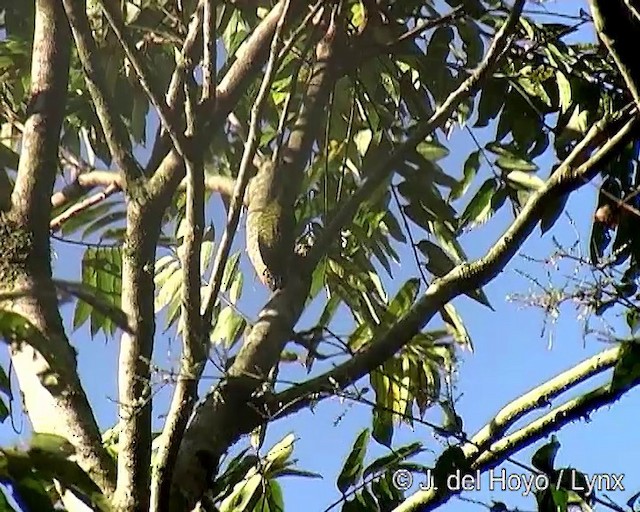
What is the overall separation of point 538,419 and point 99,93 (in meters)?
0.31

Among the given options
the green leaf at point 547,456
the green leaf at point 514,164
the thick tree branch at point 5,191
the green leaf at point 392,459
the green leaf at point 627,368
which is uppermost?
the green leaf at point 514,164

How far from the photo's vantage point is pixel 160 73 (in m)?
0.69

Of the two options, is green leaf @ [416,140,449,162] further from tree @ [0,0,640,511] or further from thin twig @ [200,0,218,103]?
thin twig @ [200,0,218,103]

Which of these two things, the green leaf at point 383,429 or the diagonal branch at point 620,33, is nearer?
the diagonal branch at point 620,33

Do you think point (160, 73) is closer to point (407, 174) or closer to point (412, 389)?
point (407, 174)

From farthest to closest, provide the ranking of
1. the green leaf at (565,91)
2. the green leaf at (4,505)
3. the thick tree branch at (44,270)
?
1. the green leaf at (565,91)
2. the thick tree branch at (44,270)
3. the green leaf at (4,505)

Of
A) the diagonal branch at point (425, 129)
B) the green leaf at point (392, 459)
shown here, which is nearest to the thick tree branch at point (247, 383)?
the diagonal branch at point (425, 129)

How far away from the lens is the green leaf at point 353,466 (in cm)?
54

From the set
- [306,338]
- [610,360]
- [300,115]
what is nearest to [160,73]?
[300,115]

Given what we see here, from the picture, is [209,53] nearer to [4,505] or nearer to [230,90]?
[230,90]

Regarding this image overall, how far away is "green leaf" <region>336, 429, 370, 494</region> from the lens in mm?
542

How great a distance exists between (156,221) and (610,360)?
0.27 metres

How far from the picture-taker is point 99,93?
0.51 metres

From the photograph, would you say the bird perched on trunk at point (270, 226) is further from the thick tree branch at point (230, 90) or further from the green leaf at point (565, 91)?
the green leaf at point (565, 91)
